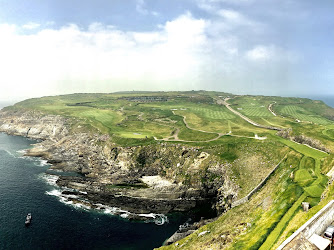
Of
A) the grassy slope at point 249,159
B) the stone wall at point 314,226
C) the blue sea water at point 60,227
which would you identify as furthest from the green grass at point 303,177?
the blue sea water at point 60,227

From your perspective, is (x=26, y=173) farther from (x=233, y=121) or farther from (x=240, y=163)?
(x=233, y=121)

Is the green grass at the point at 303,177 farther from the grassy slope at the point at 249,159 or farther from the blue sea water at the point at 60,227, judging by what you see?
the blue sea water at the point at 60,227

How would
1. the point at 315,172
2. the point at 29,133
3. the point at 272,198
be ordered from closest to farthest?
the point at 272,198 < the point at 315,172 < the point at 29,133

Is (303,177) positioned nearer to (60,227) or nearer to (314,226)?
(314,226)

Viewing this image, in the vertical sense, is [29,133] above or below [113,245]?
above

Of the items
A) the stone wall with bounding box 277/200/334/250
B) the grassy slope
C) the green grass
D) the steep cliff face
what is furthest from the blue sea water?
the stone wall with bounding box 277/200/334/250

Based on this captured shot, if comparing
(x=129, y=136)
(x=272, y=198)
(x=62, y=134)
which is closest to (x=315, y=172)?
(x=272, y=198)
